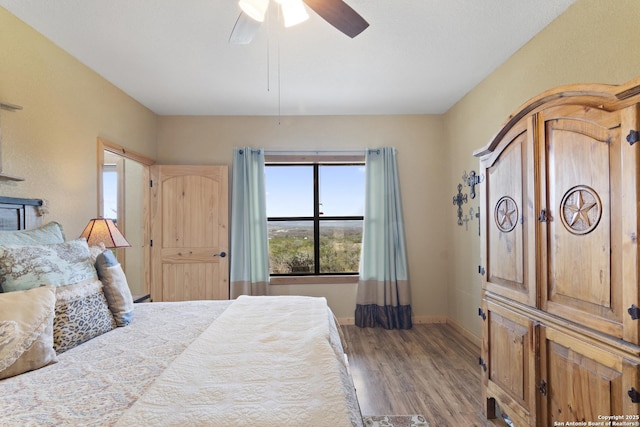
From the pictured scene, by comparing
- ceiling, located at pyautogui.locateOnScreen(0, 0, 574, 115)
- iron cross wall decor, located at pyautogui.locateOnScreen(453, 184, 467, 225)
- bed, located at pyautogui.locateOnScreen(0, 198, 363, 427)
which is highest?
ceiling, located at pyautogui.locateOnScreen(0, 0, 574, 115)

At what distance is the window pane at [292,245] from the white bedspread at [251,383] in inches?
98.0

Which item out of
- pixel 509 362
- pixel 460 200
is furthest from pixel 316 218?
pixel 509 362

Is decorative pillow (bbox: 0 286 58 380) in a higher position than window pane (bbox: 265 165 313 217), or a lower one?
lower

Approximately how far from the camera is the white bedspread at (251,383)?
2.85 feet

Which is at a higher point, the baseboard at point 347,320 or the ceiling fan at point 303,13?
the ceiling fan at point 303,13

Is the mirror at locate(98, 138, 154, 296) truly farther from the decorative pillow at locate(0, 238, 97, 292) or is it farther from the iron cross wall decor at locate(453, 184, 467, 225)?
the iron cross wall decor at locate(453, 184, 467, 225)

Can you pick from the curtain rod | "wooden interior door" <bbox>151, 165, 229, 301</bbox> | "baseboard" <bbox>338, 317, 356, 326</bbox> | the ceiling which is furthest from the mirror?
"baseboard" <bbox>338, 317, 356, 326</bbox>

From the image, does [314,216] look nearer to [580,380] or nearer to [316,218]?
[316,218]

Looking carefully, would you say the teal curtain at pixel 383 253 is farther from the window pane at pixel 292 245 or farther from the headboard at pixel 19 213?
the headboard at pixel 19 213

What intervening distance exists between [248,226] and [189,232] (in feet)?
2.35

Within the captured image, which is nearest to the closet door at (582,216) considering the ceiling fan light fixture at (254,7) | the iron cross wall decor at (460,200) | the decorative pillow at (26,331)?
the ceiling fan light fixture at (254,7)

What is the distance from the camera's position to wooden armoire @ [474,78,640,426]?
3.93ft

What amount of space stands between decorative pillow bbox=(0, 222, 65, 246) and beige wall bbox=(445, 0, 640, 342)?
11.1 feet

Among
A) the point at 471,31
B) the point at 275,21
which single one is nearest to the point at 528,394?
the point at 471,31
